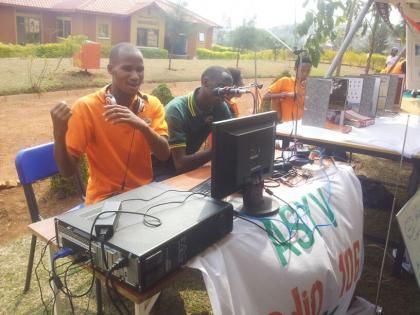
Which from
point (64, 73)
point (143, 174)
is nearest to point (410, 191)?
point (143, 174)

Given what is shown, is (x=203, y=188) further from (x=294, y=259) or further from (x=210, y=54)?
(x=210, y=54)

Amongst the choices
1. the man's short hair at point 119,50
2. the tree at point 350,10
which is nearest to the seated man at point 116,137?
the man's short hair at point 119,50

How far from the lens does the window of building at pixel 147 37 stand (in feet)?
68.6

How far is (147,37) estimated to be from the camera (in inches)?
833

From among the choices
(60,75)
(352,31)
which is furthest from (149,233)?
(60,75)

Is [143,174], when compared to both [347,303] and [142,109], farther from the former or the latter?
[347,303]

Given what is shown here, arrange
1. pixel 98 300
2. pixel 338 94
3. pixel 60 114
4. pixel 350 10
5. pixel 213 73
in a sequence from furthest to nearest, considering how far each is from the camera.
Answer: pixel 350 10
pixel 338 94
pixel 213 73
pixel 98 300
pixel 60 114

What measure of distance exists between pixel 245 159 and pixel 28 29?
71.2ft

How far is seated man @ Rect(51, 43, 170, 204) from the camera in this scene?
207 cm

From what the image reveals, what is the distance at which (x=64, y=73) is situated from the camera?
1150cm

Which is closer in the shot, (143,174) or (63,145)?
(63,145)

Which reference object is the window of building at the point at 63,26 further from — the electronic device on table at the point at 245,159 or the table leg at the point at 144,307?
the table leg at the point at 144,307

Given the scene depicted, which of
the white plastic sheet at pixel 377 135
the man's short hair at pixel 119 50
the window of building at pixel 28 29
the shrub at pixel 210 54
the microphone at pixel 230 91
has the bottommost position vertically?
the white plastic sheet at pixel 377 135

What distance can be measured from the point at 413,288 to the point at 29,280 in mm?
2502
